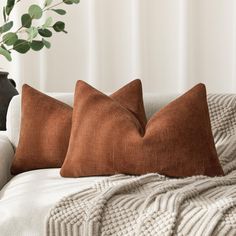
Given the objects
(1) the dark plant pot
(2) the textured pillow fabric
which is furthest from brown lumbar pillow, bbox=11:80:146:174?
(1) the dark plant pot

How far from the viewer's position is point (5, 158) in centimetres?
238

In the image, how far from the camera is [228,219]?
164 centimetres

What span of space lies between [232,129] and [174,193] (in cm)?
65

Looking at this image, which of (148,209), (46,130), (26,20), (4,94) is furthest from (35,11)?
(148,209)

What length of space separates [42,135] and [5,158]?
165mm

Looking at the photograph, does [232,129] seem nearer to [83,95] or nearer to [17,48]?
[83,95]

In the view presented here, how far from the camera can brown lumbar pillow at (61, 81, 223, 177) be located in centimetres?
209

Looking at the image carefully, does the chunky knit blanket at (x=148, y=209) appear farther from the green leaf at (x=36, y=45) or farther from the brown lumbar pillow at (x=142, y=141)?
the green leaf at (x=36, y=45)

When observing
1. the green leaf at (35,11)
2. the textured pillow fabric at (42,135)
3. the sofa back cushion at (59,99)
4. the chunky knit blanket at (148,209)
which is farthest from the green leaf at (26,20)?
the chunky knit blanket at (148,209)

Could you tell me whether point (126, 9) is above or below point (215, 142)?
above

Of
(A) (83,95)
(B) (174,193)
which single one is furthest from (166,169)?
(A) (83,95)

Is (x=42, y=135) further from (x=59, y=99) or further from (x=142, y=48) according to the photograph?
(x=142, y=48)

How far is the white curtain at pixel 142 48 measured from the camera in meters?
3.17

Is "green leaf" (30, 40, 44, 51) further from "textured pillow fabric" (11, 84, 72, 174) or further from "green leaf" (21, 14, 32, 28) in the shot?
"textured pillow fabric" (11, 84, 72, 174)
